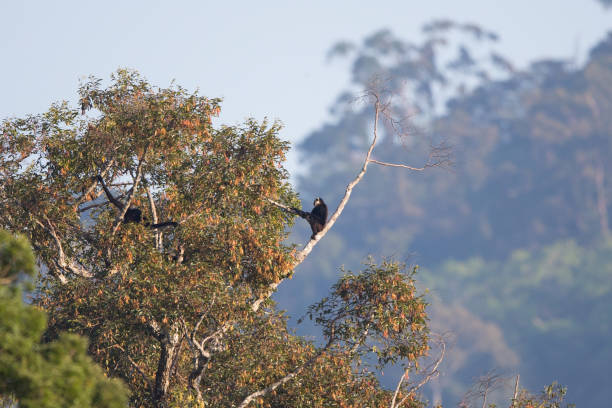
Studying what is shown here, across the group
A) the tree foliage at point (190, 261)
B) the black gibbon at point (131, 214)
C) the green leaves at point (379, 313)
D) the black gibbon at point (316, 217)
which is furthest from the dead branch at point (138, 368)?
the black gibbon at point (316, 217)

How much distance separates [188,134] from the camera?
1279 cm

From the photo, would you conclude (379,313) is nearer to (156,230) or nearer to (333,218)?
(333,218)

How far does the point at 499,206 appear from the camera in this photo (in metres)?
97.6

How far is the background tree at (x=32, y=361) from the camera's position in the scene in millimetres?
6828

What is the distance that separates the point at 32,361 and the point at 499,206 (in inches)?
3681

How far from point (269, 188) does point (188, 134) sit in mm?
1381

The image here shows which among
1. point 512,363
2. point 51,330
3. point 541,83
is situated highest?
point 541,83

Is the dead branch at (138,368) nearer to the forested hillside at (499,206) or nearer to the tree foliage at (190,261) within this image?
the tree foliage at (190,261)

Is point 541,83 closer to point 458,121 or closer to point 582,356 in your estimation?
point 458,121

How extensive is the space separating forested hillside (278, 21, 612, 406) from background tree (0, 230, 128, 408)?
66.6 m

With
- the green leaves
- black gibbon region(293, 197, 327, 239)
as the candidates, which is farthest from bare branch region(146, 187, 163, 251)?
the green leaves

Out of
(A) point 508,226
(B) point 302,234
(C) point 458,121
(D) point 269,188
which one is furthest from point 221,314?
(C) point 458,121

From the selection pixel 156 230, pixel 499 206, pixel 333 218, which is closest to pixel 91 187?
pixel 156 230

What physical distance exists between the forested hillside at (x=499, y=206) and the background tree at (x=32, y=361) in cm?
6657
